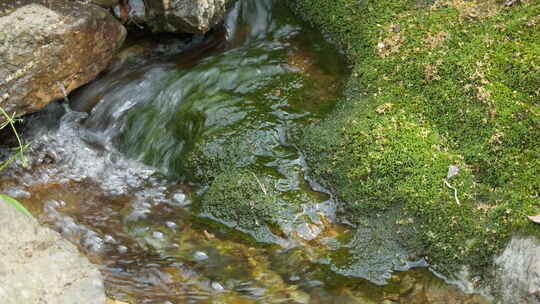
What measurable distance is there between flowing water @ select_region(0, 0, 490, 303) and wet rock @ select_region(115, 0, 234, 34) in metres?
0.44

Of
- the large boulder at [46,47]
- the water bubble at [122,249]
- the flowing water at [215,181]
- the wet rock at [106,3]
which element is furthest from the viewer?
the wet rock at [106,3]

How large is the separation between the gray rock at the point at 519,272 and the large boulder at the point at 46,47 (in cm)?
442

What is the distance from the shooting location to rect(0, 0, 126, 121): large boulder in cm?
516

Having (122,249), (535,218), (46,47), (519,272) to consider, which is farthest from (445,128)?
(46,47)

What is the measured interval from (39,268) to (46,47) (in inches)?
100

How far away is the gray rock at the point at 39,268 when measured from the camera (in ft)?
11.3

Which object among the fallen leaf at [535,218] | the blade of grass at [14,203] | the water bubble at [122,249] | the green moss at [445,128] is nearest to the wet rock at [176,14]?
the green moss at [445,128]

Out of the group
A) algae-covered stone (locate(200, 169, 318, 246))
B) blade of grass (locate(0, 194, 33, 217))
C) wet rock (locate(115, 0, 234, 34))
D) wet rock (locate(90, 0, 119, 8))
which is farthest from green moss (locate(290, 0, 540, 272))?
wet rock (locate(90, 0, 119, 8))

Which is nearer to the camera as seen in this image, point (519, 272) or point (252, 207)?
point (519, 272)

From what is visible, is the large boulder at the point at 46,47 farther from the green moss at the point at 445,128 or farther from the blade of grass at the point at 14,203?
the green moss at the point at 445,128

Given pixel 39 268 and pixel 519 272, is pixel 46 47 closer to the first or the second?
pixel 39 268

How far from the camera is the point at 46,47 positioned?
5.31m

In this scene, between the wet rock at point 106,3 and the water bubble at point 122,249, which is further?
the wet rock at point 106,3

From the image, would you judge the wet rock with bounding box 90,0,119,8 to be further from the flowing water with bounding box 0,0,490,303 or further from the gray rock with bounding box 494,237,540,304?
the gray rock with bounding box 494,237,540,304
